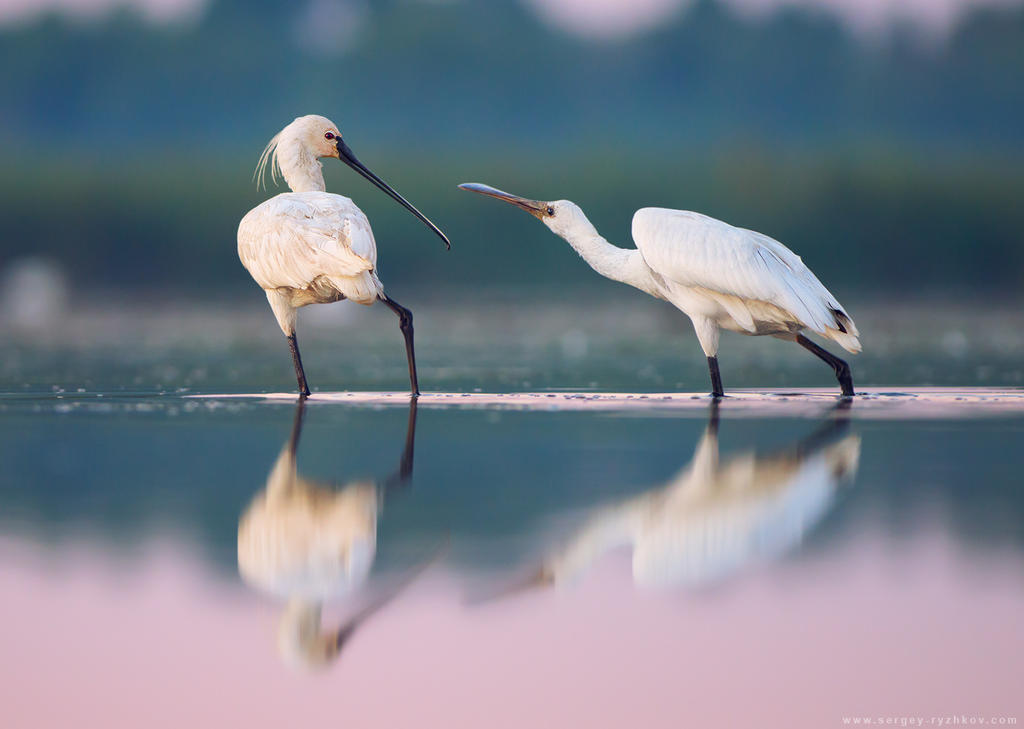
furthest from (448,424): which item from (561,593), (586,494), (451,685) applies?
(451,685)

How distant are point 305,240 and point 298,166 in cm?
146

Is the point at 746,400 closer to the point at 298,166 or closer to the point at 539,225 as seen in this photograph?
the point at 298,166

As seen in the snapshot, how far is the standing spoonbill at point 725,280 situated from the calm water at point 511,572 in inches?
43.4

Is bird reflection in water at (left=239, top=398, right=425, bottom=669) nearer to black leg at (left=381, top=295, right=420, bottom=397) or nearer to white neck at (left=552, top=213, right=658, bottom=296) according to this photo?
black leg at (left=381, top=295, right=420, bottom=397)

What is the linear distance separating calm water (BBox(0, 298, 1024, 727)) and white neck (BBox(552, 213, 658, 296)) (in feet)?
5.99

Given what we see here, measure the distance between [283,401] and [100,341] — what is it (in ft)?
28.1

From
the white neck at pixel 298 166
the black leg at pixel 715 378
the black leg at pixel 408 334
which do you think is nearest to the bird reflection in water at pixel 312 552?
the black leg at pixel 408 334

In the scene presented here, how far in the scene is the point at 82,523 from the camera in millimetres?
4867

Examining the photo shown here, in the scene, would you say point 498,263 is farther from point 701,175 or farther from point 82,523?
point 82,523

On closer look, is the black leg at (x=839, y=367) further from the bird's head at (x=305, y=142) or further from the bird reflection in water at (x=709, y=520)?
the bird reflection in water at (x=709, y=520)

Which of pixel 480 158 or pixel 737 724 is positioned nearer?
pixel 737 724

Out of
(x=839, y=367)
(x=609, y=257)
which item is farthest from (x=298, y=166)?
(x=839, y=367)

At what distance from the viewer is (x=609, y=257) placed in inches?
372

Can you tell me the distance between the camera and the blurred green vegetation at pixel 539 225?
3050 centimetres
